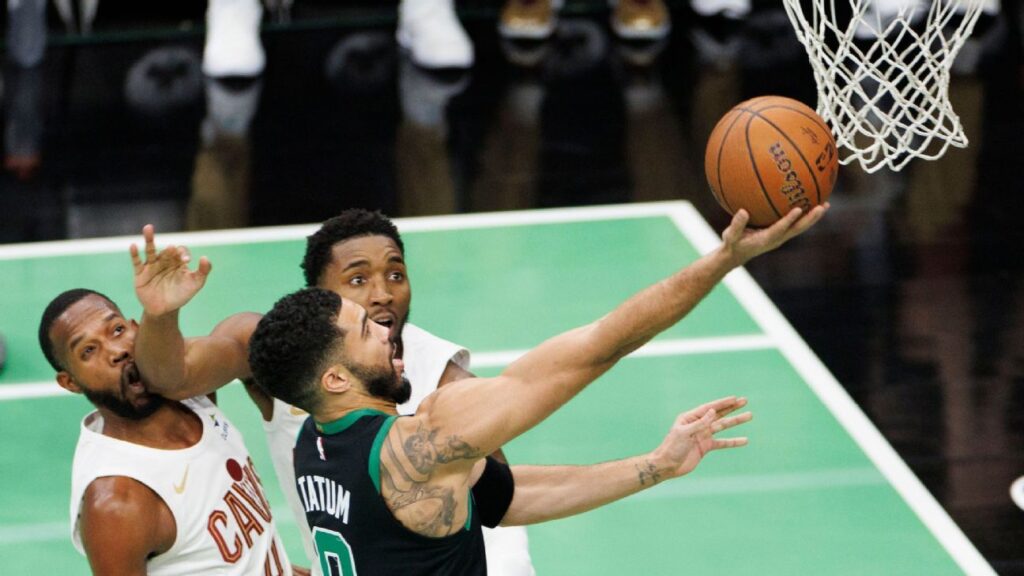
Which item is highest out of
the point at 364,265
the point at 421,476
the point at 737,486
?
the point at 364,265

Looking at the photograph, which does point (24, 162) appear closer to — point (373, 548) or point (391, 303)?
point (391, 303)

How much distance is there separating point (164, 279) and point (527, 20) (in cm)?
706

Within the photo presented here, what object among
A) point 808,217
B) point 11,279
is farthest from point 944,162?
point 808,217

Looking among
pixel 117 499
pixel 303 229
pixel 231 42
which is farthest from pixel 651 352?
pixel 231 42

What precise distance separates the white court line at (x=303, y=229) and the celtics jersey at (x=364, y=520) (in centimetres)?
430

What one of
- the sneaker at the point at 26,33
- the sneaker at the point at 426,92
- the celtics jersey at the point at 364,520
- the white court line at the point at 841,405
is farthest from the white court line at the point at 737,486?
the sneaker at the point at 26,33

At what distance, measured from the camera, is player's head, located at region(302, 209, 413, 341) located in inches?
165

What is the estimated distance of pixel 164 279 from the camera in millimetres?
3664

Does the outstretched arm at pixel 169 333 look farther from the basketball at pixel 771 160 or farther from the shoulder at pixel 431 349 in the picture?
the basketball at pixel 771 160

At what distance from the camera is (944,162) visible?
838 centimetres

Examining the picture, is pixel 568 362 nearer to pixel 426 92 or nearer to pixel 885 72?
pixel 885 72

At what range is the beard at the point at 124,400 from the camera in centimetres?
378

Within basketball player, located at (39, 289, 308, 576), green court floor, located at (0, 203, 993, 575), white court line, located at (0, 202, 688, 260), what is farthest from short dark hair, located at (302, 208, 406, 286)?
white court line, located at (0, 202, 688, 260)

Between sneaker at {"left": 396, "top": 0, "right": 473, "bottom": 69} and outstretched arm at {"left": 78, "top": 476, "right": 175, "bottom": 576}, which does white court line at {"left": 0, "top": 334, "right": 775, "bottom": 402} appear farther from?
sneaker at {"left": 396, "top": 0, "right": 473, "bottom": 69}
